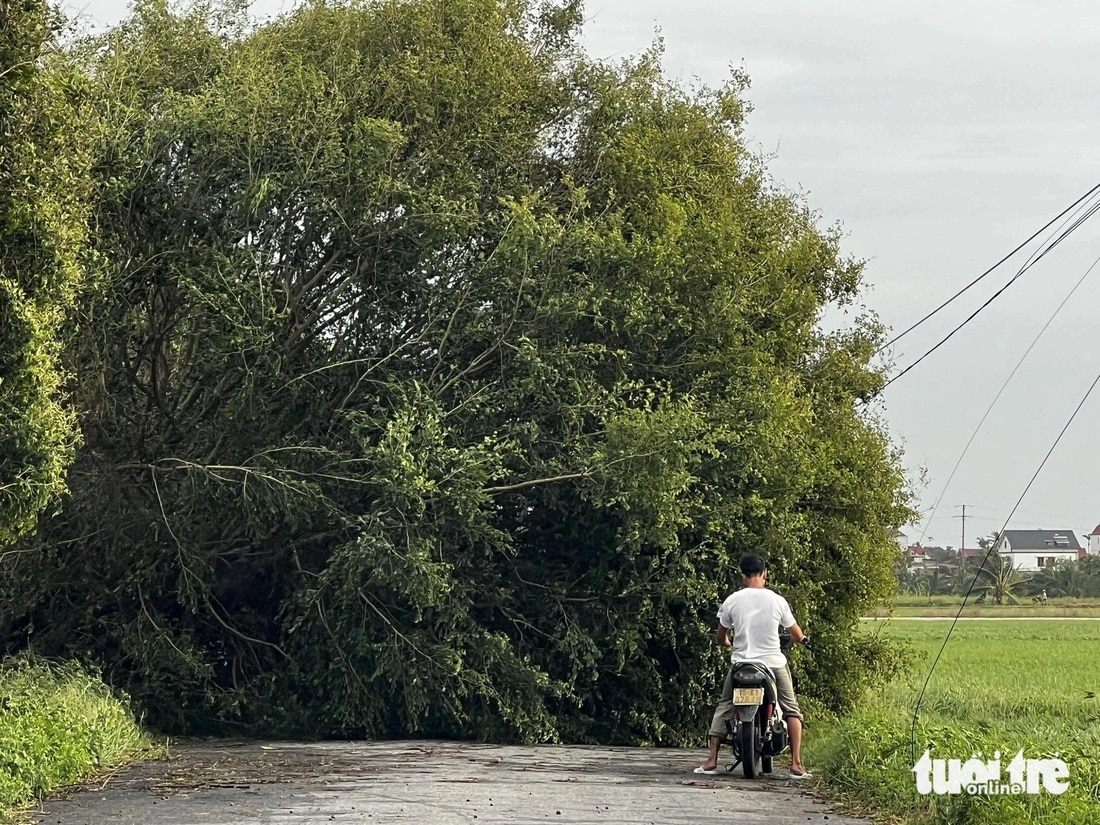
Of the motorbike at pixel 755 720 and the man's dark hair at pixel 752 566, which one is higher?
the man's dark hair at pixel 752 566

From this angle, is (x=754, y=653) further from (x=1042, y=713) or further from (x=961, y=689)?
(x=961, y=689)

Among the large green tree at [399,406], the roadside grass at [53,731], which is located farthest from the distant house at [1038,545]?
the roadside grass at [53,731]

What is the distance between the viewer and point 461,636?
650 inches

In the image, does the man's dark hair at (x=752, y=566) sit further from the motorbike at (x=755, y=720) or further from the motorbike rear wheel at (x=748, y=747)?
the motorbike rear wheel at (x=748, y=747)

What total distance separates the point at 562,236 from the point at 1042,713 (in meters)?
10.1

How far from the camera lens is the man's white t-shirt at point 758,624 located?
38.7ft

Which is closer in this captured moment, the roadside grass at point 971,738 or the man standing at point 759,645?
the roadside grass at point 971,738

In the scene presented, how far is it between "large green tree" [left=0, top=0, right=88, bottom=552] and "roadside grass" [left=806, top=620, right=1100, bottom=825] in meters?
7.12

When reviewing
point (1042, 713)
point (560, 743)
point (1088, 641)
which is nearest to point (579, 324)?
point (560, 743)

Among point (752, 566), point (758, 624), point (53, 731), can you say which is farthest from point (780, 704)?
point (53, 731)

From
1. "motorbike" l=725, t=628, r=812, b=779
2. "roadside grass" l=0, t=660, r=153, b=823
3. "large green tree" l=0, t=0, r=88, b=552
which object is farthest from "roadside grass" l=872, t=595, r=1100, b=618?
"large green tree" l=0, t=0, r=88, b=552

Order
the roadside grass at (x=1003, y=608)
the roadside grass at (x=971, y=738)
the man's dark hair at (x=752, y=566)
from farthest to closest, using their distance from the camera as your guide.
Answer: the roadside grass at (x=1003, y=608)
the man's dark hair at (x=752, y=566)
the roadside grass at (x=971, y=738)

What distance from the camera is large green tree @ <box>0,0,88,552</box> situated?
1238 centimetres

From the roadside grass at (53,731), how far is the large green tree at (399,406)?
68.7 inches
